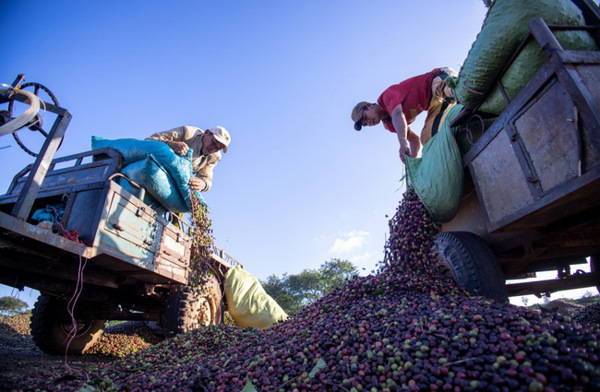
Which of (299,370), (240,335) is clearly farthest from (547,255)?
(240,335)

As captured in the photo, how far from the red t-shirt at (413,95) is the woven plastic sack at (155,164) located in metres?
2.60

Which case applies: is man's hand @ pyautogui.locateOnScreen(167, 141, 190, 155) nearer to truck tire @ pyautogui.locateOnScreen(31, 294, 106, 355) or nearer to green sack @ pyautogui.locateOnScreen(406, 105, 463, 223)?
truck tire @ pyautogui.locateOnScreen(31, 294, 106, 355)

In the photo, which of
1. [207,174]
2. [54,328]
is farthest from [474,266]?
[54,328]

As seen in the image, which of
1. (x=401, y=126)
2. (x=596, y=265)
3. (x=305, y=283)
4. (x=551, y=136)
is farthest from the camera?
(x=305, y=283)

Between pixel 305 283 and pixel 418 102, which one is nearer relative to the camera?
pixel 418 102

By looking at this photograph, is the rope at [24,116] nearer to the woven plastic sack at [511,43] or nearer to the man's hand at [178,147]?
the man's hand at [178,147]

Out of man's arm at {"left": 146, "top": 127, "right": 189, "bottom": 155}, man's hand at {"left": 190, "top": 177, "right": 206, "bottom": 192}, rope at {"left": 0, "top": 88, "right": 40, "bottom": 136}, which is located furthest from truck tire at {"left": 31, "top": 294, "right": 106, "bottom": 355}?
rope at {"left": 0, "top": 88, "right": 40, "bottom": 136}

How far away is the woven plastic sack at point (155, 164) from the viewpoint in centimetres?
327

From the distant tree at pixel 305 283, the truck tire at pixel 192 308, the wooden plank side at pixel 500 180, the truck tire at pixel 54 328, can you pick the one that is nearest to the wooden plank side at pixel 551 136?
the wooden plank side at pixel 500 180

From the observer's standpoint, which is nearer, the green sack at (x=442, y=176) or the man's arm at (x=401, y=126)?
the green sack at (x=442, y=176)

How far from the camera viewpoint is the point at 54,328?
391 cm

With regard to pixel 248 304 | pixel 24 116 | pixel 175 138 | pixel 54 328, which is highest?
pixel 175 138

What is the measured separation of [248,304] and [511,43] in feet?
14.6

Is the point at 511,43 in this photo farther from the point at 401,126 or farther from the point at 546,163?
the point at 401,126
